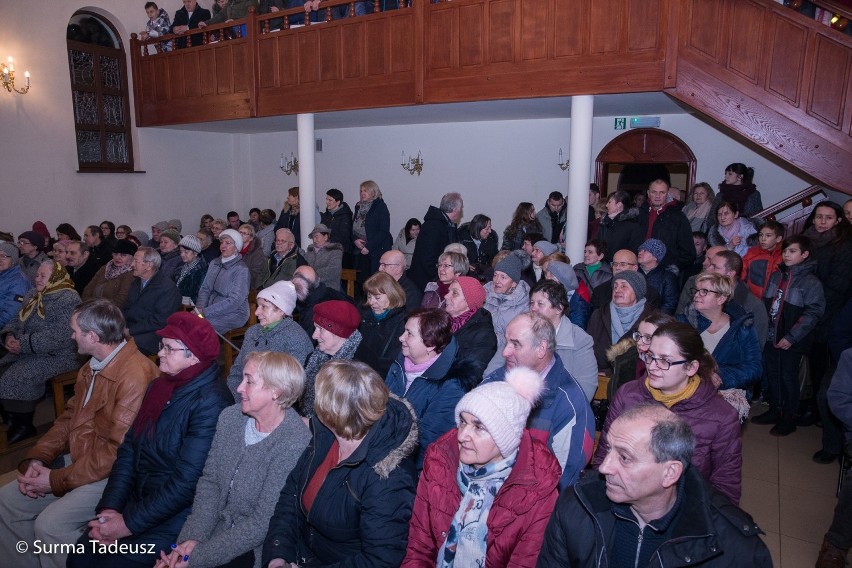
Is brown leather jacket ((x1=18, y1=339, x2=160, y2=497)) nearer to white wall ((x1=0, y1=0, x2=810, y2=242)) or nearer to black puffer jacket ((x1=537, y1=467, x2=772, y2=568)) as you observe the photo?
black puffer jacket ((x1=537, y1=467, x2=772, y2=568))

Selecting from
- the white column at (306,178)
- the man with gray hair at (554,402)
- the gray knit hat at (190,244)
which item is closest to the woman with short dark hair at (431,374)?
the man with gray hair at (554,402)

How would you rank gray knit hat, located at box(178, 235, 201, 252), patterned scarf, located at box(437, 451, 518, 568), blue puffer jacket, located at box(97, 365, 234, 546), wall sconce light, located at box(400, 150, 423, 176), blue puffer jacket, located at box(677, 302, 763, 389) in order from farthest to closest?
wall sconce light, located at box(400, 150, 423, 176), gray knit hat, located at box(178, 235, 201, 252), blue puffer jacket, located at box(677, 302, 763, 389), blue puffer jacket, located at box(97, 365, 234, 546), patterned scarf, located at box(437, 451, 518, 568)

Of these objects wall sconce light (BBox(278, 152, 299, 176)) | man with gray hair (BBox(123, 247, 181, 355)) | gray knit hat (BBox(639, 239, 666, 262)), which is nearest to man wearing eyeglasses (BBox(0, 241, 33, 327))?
man with gray hair (BBox(123, 247, 181, 355))

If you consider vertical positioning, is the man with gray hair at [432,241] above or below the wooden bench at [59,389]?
above

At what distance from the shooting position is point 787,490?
156 inches

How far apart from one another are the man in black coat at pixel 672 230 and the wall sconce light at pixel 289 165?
7731mm

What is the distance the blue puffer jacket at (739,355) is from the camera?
3494 mm

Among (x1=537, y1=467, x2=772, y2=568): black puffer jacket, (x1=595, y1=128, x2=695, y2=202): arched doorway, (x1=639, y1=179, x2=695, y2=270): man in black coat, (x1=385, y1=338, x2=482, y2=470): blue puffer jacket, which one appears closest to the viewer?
(x1=537, y1=467, x2=772, y2=568): black puffer jacket

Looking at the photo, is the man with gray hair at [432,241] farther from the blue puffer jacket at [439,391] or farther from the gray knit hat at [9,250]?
the gray knit hat at [9,250]

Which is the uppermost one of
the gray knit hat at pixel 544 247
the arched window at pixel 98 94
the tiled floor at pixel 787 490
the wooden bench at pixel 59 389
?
the arched window at pixel 98 94

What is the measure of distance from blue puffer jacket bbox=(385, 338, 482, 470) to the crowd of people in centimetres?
1

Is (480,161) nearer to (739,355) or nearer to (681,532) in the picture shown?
(739,355)

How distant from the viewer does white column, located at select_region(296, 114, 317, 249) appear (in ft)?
28.1

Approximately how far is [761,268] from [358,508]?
443cm
